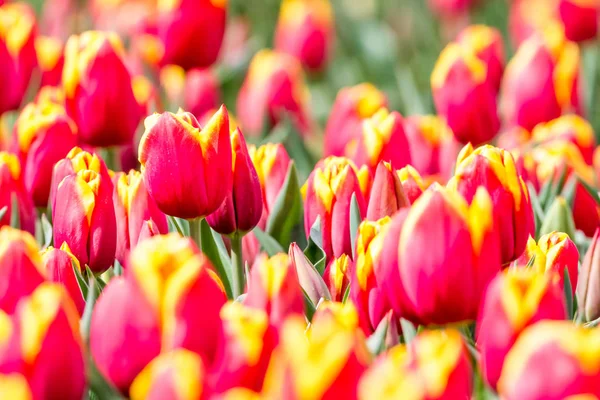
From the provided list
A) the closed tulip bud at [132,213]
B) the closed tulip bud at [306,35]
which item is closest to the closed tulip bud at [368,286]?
the closed tulip bud at [132,213]

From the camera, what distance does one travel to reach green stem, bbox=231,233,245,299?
1201mm

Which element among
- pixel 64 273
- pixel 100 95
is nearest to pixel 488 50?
pixel 100 95

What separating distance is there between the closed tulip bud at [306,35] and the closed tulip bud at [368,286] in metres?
2.09

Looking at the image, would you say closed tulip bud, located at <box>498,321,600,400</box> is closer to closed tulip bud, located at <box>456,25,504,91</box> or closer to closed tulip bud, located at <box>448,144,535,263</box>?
closed tulip bud, located at <box>448,144,535,263</box>

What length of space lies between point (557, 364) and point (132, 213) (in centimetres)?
68

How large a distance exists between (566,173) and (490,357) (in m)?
0.86

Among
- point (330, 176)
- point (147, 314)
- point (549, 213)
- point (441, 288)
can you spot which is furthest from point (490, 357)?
point (549, 213)

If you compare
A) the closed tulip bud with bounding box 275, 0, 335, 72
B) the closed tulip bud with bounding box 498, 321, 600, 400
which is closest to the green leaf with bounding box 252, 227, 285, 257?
the closed tulip bud with bounding box 498, 321, 600, 400

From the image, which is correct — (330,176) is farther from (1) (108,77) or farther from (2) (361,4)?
(2) (361,4)

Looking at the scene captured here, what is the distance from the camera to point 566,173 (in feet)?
5.21

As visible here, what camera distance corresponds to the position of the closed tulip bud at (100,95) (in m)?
1.56

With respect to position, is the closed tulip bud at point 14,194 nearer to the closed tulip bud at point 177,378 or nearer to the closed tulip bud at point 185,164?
the closed tulip bud at point 185,164

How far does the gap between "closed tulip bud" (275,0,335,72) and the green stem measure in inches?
73.8

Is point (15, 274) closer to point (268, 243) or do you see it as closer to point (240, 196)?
point (240, 196)
